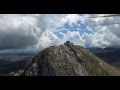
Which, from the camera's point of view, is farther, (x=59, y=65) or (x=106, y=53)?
(x=59, y=65)

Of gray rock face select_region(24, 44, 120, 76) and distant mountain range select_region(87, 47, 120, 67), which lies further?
gray rock face select_region(24, 44, 120, 76)

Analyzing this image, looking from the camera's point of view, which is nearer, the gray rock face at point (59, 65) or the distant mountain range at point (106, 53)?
the distant mountain range at point (106, 53)

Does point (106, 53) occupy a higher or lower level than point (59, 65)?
higher

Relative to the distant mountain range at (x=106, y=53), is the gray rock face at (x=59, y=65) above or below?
below

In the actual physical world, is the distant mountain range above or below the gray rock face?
above
